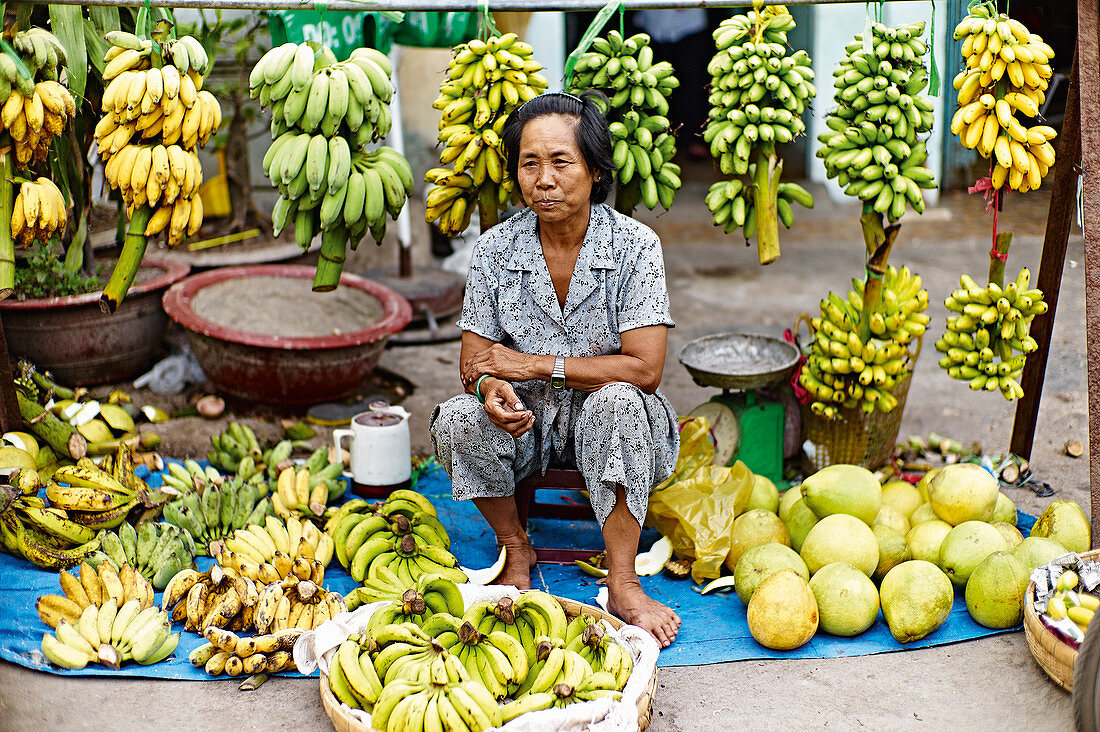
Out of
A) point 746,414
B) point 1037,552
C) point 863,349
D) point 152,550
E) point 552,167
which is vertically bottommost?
point 152,550

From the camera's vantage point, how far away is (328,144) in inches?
124

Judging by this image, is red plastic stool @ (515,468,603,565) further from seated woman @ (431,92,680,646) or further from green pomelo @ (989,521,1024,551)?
green pomelo @ (989,521,1024,551)

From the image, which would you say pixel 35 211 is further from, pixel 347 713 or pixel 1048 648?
pixel 1048 648

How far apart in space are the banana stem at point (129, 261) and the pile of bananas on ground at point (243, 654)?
1.10m

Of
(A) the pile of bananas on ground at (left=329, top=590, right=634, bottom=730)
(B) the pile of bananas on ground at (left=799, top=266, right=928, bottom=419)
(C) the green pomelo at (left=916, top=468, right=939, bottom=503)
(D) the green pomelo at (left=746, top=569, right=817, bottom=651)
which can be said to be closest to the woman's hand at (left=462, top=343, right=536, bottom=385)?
(A) the pile of bananas on ground at (left=329, top=590, right=634, bottom=730)

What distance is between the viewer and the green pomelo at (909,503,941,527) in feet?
10.3

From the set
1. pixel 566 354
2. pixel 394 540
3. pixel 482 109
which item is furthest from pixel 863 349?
pixel 394 540

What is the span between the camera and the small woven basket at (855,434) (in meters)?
3.61

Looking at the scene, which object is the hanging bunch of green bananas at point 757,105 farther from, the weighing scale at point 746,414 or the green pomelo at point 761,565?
the green pomelo at point 761,565

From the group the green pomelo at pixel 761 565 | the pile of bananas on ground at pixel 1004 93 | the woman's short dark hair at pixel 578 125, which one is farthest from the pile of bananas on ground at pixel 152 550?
the pile of bananas on ground at pixel 1004 93

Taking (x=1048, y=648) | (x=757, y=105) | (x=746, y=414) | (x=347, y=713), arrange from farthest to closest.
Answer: (x=746, y=414)
(x=757, y=105)
(x=1048, y=648)
(x=347, y=713)

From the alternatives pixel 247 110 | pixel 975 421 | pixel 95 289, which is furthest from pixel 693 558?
pixel 247 110

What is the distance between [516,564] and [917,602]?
1156 mm

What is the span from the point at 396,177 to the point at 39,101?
1097mm
